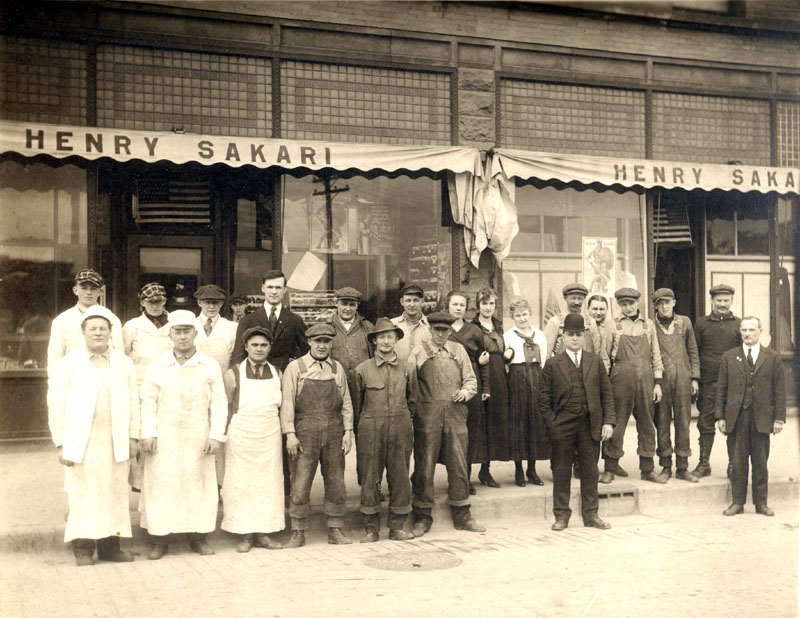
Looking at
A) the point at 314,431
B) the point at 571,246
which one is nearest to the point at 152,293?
the point at 314,431

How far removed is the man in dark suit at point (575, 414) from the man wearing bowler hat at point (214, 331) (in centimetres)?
295

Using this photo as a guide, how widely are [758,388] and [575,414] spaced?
2.11 m

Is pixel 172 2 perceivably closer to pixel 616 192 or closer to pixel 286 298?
pixel 286 298

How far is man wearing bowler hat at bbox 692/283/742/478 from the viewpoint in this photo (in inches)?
353

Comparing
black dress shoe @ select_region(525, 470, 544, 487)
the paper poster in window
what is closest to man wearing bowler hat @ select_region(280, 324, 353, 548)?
black dress shoe @ select_region(525, 470, 544, 487)

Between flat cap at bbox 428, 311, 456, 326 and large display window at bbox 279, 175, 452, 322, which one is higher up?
large display window at bbox 279, 175, 452, 322

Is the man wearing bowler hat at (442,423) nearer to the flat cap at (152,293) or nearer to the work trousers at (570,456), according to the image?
the work trousers at (570,456)

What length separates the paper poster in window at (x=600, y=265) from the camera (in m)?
11.5

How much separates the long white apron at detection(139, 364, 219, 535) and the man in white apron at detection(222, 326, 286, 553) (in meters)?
0.18

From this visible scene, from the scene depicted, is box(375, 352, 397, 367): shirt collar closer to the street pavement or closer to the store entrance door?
the street pavement

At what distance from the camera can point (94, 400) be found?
21.2 feet

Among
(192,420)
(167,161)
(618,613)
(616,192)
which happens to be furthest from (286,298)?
(618,613)

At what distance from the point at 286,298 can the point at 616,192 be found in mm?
4889

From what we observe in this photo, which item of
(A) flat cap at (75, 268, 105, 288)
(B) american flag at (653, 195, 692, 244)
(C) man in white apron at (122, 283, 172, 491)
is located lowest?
(C) man in white apron at (122, 283, 172, 491)
